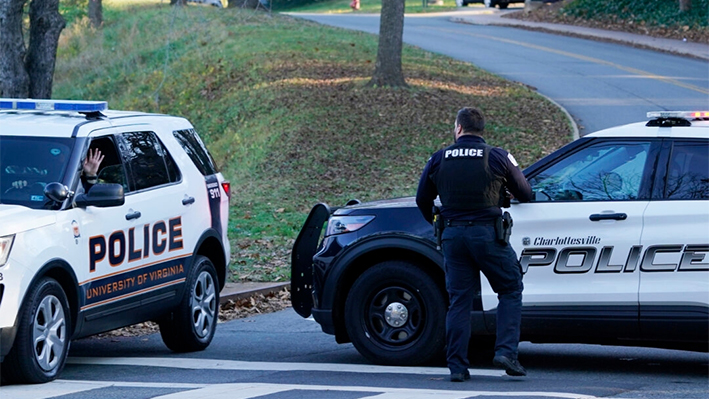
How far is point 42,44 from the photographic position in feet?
47.3

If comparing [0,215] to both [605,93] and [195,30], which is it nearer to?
[605,93]

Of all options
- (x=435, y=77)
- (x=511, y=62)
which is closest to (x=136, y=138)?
(x=435, y=77)

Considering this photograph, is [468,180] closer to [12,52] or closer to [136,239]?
[136,239]

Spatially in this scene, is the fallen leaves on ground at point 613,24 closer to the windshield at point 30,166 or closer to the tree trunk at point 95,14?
the tree trunk at point 95,14

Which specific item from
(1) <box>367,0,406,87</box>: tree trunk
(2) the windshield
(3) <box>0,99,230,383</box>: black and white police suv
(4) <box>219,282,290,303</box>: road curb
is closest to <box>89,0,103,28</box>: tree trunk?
(1) <box>367,0,406,87</box>: tree trunk

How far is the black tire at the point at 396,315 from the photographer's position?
7.57 m

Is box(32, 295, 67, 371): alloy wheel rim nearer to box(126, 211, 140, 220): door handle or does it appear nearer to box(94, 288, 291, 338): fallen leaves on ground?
box(126, 211, 140, 220): door handle

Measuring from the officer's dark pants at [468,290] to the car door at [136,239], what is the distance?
243 cm

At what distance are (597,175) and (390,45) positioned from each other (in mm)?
17183

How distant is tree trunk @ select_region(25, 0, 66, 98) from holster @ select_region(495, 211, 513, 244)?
365 inches

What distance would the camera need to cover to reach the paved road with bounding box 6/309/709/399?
6.61 meters

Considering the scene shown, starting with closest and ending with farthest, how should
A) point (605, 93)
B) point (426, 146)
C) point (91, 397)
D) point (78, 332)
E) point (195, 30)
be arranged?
point (91, 397), point (78, 332), point (426, 146), point (605, 93), point (195, 30)

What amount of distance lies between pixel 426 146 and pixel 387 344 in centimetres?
1313

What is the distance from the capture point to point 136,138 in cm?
845
